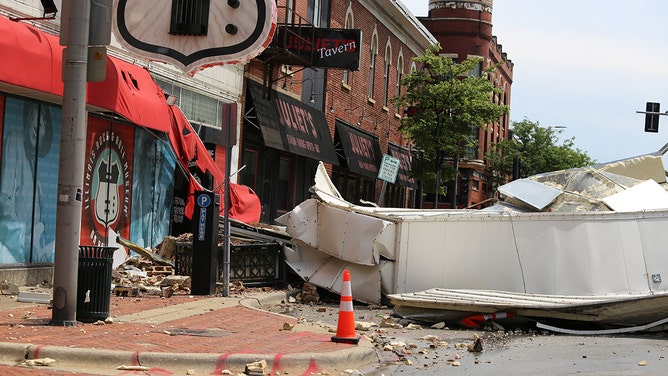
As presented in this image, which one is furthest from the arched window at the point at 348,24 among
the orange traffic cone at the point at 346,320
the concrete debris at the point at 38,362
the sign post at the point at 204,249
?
the concrete debris at the point at 38,362

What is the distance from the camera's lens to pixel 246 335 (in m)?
11.0

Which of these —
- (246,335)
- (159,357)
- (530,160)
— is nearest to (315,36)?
(246,335)

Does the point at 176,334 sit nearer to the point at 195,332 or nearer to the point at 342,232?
the point at 195,332

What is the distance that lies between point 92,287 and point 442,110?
87.4ft

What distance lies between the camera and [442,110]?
36469mm

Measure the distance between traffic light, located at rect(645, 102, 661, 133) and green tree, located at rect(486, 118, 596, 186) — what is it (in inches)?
1225

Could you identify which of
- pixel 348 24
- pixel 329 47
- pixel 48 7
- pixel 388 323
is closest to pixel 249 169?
pixel 329 47

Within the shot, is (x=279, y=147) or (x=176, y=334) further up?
(x=279, y=147)

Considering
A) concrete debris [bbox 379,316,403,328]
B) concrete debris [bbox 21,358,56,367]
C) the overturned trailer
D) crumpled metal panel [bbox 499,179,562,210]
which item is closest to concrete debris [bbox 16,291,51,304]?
concrete debris [bbox 379,316,403,328]

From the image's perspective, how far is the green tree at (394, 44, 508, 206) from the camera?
3588 centimetres

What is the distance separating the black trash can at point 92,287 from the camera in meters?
10.9

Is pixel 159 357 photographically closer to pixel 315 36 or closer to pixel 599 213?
pixel 599 213

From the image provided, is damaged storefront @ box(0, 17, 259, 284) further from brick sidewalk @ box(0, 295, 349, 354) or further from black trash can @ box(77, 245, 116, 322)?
black trash can @ box(77, 245, 116, 322)

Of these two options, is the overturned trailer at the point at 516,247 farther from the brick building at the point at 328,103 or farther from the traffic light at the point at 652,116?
the traffic light at the point at 652,116
